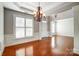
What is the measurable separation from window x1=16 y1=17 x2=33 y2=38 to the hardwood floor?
0.63ft

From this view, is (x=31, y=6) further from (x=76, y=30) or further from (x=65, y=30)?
(x=76, y=30)

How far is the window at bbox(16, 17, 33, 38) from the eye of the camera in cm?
165

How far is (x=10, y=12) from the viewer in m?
1.60

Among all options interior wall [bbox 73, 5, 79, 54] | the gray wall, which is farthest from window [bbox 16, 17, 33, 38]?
interior wall [bbox 73, 5, 79, 54]

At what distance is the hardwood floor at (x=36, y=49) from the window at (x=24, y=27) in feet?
0.63

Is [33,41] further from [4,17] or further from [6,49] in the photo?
[4,17]

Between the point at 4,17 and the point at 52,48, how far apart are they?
112 cm

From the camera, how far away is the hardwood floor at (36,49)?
1624 mm

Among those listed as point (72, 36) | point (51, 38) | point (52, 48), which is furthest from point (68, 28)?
point (52, 48)

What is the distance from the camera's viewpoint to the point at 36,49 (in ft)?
5.59

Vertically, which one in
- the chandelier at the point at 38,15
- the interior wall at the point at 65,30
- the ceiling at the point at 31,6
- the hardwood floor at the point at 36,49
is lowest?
the hardwood floor at the point at 36,49

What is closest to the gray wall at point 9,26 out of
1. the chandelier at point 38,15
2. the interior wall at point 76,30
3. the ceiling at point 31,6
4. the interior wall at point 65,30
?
the ceiling at point 31,6

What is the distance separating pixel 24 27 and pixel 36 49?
0.51 m

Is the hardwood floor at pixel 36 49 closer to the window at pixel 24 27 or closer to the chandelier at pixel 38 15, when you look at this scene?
the window at pixel 24 27
